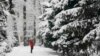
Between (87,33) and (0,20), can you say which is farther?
(0,20)

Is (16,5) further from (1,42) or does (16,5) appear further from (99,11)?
(99,11)

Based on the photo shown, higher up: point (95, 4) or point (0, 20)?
point (95, 4)

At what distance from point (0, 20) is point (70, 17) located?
5.55 meters

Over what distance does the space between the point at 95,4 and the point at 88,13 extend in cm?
83

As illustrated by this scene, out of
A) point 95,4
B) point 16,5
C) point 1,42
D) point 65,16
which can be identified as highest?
point 95,4

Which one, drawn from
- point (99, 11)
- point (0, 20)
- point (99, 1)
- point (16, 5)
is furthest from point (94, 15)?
point (16, 5)

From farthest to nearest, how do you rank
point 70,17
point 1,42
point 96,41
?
1. point 1,42
2. point 70,17
3. point 96,41

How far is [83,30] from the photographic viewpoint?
14719mm

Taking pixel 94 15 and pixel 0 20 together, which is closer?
pixel 94 15

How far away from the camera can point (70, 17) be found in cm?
1577

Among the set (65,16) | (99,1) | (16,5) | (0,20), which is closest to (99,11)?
(99,1)

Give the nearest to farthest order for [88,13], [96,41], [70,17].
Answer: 1. [96,41]
2. [88,13]
3. [70,17]

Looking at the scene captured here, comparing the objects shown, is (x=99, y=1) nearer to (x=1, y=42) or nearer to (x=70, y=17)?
(x=70, y=17)

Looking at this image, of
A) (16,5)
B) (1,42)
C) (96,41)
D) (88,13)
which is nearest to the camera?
(96,41)
